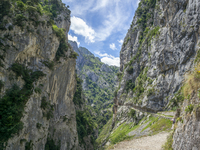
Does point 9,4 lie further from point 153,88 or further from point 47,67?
point 153,88

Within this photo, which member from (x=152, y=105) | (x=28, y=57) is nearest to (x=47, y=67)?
(x=28, y=57)

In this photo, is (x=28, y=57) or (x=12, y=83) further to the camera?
(x=28, y=57)

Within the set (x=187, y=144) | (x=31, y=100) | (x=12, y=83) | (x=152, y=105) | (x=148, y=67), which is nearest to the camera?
(x=187, y=144)

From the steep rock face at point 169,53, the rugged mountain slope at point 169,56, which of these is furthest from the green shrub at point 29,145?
the steep rock face at point 169,53

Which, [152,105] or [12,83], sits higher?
[12,83]

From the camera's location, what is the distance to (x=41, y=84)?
916 inches

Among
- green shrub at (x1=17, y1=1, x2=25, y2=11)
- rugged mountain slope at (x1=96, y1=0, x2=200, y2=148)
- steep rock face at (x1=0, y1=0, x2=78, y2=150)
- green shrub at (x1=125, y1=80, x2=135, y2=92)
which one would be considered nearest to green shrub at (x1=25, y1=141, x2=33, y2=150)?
steep rock face at (x1=0, y1=0, x2=78, y2=150)

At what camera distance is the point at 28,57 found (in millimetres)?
22266

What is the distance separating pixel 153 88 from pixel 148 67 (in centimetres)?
1063

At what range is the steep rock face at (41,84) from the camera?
706 inches

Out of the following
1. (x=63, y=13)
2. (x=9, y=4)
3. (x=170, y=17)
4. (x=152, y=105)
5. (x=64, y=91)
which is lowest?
(x=152, y=105)

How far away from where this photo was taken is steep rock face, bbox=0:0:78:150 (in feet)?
58.8

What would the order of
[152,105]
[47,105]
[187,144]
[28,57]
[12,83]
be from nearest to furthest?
[187,144] < [12,83] < [28,57] < [47,105] < [152,105]

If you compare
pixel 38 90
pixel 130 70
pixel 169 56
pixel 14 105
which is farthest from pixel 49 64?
pixel 130 70
